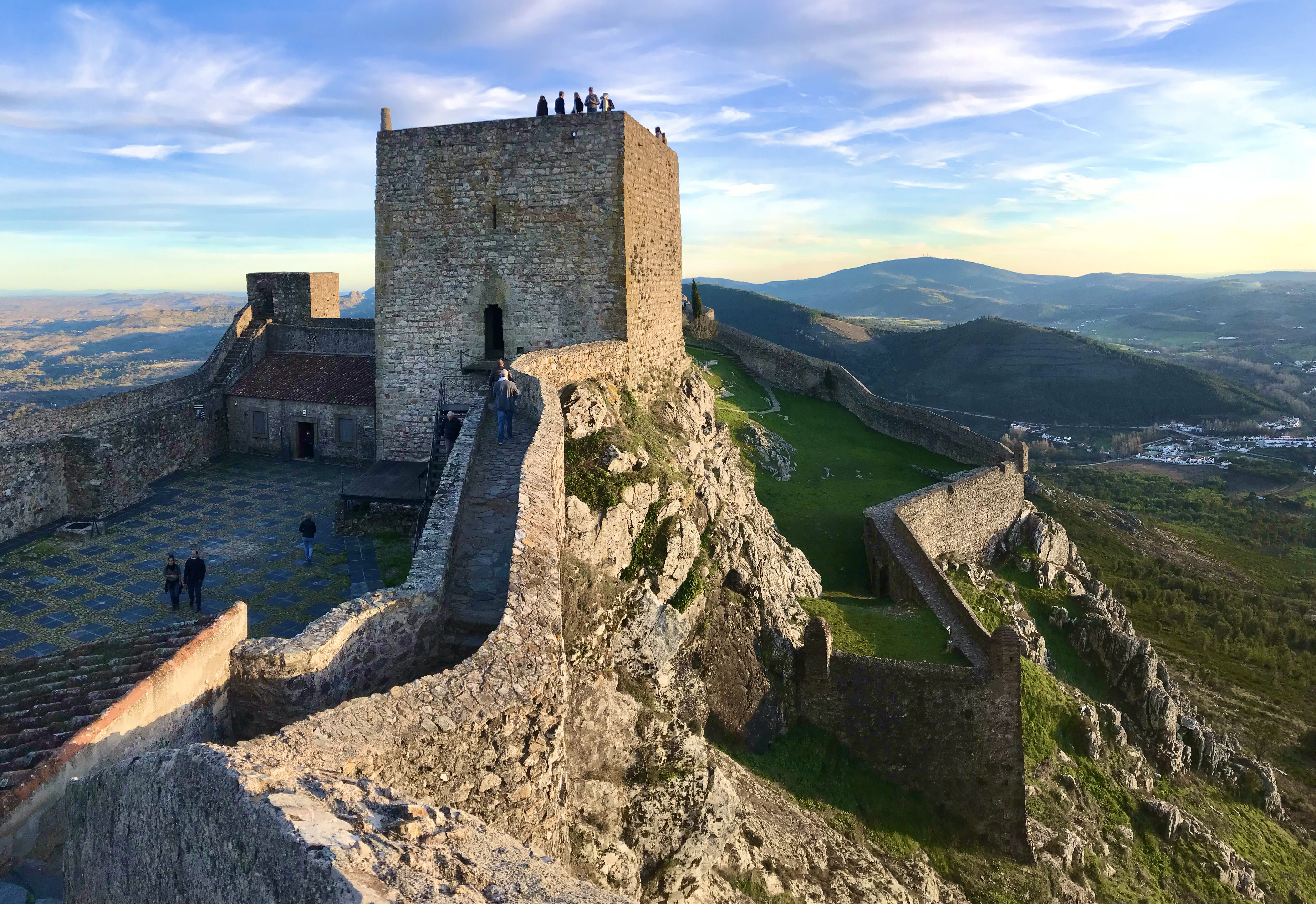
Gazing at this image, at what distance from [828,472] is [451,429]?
16.8 meters

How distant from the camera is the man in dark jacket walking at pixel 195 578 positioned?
11.8 metres

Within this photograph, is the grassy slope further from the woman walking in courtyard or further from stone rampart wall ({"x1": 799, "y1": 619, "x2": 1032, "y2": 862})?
the woman walking in courtyard

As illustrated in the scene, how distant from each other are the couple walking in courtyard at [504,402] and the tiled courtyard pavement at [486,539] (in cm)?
15

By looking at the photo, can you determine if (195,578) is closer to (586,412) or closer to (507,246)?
(586,412)

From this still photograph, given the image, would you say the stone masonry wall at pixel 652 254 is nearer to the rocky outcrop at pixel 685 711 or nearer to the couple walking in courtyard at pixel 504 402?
the rocky outcrop at pixel 685 711

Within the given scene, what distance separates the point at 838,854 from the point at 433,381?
12184mm

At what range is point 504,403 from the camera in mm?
11859

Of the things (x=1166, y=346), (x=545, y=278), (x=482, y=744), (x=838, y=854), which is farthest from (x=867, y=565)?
(x=1166, y=346)

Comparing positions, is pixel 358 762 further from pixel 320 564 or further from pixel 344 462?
pixel 344 462

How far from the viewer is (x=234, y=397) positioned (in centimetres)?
2231

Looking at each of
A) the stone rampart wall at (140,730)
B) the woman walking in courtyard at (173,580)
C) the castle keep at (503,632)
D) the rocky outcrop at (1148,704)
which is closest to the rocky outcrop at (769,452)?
the castle keep at (503,632)

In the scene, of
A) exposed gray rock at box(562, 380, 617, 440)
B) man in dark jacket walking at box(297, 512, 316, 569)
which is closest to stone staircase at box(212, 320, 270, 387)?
man in dark jacket walking at box(297, 512, 316, 569)

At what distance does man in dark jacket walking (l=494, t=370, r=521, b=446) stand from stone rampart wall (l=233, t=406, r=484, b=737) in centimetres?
379


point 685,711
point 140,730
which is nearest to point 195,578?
point 140,730
